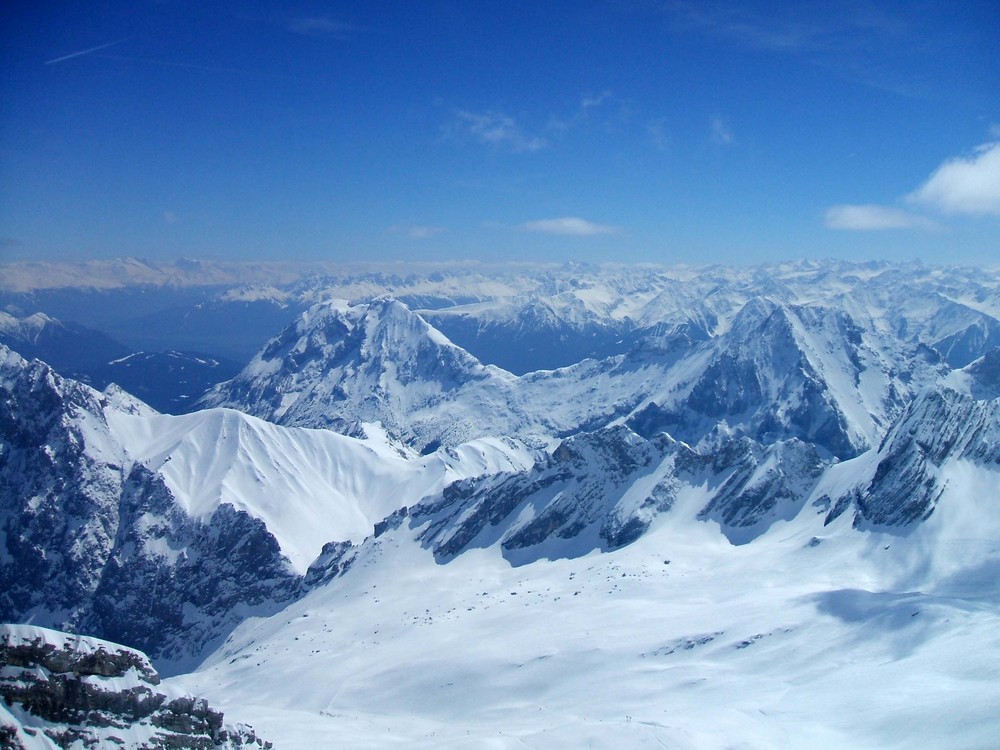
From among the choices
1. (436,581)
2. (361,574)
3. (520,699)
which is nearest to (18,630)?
(520,699)

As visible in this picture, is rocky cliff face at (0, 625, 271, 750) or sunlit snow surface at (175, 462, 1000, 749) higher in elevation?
rocky cliff face at (0, 625, 271, 750)

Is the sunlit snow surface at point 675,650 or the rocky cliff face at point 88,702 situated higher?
the rocky cliff face at point 88,702

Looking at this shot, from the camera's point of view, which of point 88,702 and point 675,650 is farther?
point 675,650

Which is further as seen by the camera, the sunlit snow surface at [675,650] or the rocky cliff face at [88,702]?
the sunlit snow surface at [675,650]

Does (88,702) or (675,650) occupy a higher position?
(88,702)
